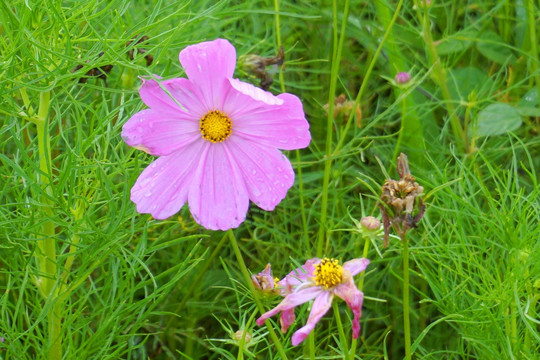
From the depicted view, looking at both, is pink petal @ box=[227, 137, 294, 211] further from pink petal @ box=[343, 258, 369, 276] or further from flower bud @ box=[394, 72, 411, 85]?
flower bud @ box=[394, 72, 411, 85]

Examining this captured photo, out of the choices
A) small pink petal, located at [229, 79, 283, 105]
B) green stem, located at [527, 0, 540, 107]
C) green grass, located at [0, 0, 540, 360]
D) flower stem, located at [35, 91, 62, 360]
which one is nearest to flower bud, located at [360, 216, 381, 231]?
green grass, located at [0, 0, 540, 360]

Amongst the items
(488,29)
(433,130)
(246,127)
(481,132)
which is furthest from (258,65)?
(488,29)

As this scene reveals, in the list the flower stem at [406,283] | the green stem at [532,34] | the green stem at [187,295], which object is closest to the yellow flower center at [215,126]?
the flower stem at [406,283]

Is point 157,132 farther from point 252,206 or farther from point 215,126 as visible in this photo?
point 252,206

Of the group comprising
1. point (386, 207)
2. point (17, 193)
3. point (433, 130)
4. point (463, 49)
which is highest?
point (386, 207)

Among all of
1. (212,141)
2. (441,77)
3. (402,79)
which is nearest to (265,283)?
(212,141)

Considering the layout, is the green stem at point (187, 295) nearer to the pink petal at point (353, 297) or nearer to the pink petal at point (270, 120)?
the pink petal at point (270, 120)

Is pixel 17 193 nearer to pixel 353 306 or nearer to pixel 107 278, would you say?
pixel 107 278

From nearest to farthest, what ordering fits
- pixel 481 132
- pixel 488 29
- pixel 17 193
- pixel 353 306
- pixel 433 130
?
1. pixel 353 306
2. pixel 17 193
3. pixel 481 132
4. pixel 433 130
5. pixel 488 29
